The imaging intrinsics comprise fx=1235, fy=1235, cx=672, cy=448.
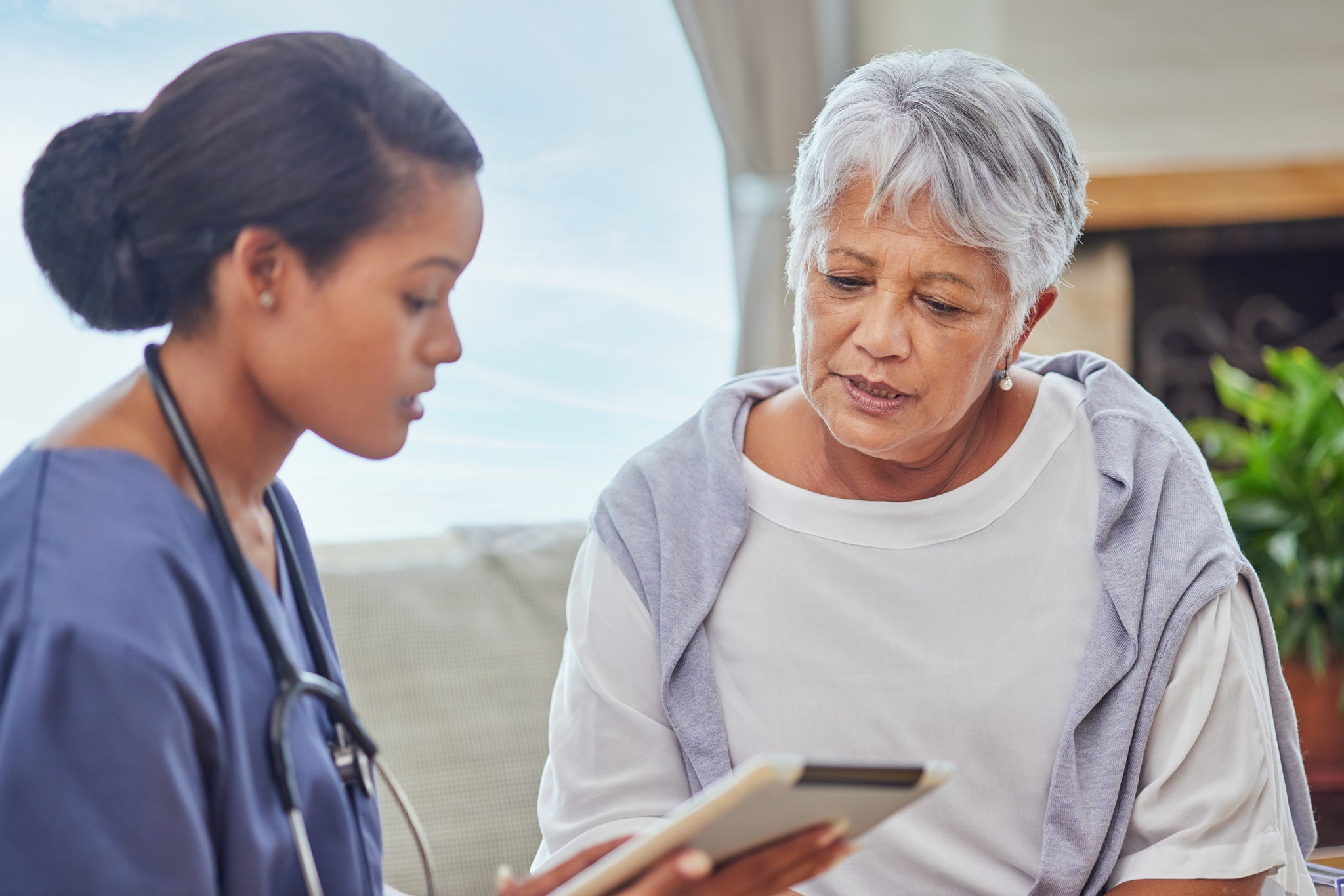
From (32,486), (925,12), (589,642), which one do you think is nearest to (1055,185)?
(589,642)

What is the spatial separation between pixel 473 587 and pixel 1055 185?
1053 millimetres

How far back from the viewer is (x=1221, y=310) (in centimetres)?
354

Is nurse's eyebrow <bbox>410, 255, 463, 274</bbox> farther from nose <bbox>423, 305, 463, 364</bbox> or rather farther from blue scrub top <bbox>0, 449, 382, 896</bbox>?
blue scrub top <bbox>0, 449, 382, 896</bbox>

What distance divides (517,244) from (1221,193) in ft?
7.57

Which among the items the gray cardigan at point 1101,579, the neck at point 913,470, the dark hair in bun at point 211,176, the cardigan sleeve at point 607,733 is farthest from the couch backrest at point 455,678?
the dark hair in bun at point 211,176

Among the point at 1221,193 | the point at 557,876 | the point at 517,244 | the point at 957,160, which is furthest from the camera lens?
the point at 1221,193

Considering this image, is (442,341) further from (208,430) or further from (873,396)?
(873,396)

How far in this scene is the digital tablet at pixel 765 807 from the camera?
25.1 inches

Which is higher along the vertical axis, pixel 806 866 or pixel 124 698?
pixel 124 698

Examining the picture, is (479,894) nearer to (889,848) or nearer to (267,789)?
(889,848)

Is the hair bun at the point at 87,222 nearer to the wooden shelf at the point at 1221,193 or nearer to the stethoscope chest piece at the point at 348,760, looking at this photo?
the stethoscope chest piece at the point at 348,760

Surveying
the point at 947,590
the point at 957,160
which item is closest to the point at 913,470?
the point at 947,590

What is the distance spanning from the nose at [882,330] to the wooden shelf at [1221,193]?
225cm

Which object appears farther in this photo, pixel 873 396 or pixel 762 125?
pixel 762 125
